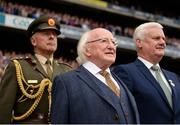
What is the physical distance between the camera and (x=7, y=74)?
2803 millimetres

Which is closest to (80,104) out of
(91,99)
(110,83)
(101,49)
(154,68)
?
(91,99)

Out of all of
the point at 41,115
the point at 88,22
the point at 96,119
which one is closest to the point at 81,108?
the point at 96,119

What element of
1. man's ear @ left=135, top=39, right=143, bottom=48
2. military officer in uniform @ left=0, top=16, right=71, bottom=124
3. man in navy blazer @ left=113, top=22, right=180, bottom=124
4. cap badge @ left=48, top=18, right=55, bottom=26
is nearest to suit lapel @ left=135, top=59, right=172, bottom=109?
man in navy blazer @ left=113, top=22, right=180, bottom=124

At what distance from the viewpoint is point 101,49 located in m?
2.46

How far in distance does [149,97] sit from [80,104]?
68cm

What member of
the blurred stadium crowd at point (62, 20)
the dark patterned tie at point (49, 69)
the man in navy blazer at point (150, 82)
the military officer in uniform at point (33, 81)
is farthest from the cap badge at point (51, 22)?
the blurred stadium crowd at point (62, 20)

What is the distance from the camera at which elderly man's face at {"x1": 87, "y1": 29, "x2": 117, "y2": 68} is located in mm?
2420

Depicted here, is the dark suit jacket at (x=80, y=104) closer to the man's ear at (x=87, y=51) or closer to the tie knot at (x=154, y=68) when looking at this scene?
the man's ear at (x=87, y=51)

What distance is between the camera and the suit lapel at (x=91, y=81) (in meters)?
2.23

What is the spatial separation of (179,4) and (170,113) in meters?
15.9

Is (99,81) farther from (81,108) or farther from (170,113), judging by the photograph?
(170,113)

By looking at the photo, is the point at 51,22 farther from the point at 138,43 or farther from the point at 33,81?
the point at 138,43

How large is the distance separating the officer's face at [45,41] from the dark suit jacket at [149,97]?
51 centimetres

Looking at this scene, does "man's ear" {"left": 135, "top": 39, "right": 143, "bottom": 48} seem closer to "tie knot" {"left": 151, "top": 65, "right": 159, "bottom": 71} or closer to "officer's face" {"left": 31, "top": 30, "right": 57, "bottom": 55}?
"tie knot" {"left": 151, "top": 65, "right": 159, "bottom": 71}
